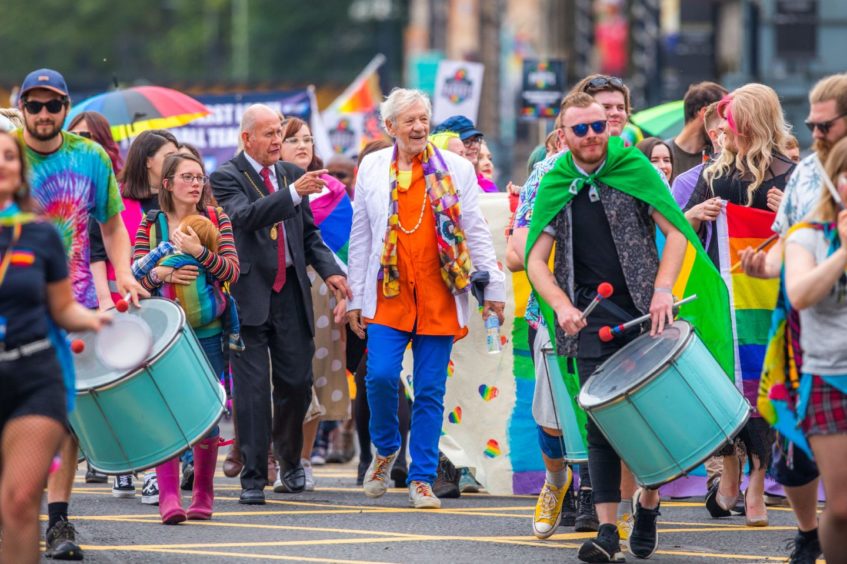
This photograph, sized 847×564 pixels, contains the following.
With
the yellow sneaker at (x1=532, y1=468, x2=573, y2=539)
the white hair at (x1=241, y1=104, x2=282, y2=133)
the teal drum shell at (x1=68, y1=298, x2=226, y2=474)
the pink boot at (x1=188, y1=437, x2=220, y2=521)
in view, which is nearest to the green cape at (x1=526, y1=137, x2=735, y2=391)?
the yellow sneaker at (x1=532, y1=468, x2=573, y2=539)

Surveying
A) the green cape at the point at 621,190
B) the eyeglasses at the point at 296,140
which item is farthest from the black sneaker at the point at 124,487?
the green cape at the point at 621,190

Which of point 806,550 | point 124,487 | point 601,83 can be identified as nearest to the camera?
point 806,550

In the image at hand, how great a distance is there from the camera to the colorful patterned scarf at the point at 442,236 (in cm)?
990

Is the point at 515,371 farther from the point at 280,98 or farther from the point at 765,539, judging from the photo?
the point at 280,98

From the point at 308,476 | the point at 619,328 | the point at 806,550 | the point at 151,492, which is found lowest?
the point at 308,476

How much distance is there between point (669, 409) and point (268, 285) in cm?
338

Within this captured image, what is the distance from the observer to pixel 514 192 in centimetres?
1041

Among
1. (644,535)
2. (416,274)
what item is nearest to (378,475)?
(416,274)

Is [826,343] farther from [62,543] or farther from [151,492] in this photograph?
[151,492]

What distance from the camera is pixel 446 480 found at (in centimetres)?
1084

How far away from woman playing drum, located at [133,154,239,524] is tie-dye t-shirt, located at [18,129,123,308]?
98 cm

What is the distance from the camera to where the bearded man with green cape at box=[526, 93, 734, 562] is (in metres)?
8.05

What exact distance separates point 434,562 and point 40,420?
2.42 meters

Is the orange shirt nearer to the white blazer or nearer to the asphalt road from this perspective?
the white blazer
